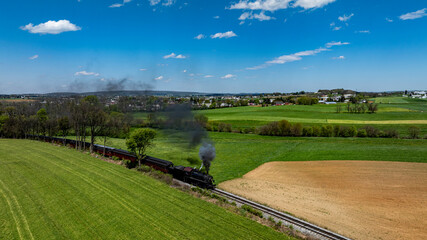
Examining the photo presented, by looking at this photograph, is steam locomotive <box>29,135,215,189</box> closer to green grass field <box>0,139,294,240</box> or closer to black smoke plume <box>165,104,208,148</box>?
green grass field <box>0,139,294,240</box>

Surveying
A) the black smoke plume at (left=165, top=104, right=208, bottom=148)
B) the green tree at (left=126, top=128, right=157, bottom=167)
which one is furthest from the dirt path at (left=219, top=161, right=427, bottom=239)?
the green tree at (left=126, top=128, right=157, bottom=167)

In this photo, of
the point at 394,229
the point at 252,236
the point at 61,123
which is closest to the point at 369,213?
the point at 394,229

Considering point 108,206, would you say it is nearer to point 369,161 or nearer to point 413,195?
point 413,195

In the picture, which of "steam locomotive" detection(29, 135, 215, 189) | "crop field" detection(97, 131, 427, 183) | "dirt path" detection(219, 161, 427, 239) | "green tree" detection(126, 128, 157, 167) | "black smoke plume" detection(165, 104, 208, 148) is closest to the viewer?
"dirt path" detection(219, 161, 427, 239)

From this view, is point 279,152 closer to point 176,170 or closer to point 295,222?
point 176,170

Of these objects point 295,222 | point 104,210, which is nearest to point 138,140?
point 104,210

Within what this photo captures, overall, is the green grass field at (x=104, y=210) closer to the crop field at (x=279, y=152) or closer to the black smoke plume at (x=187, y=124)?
the crop field at (x=279, y=152)
